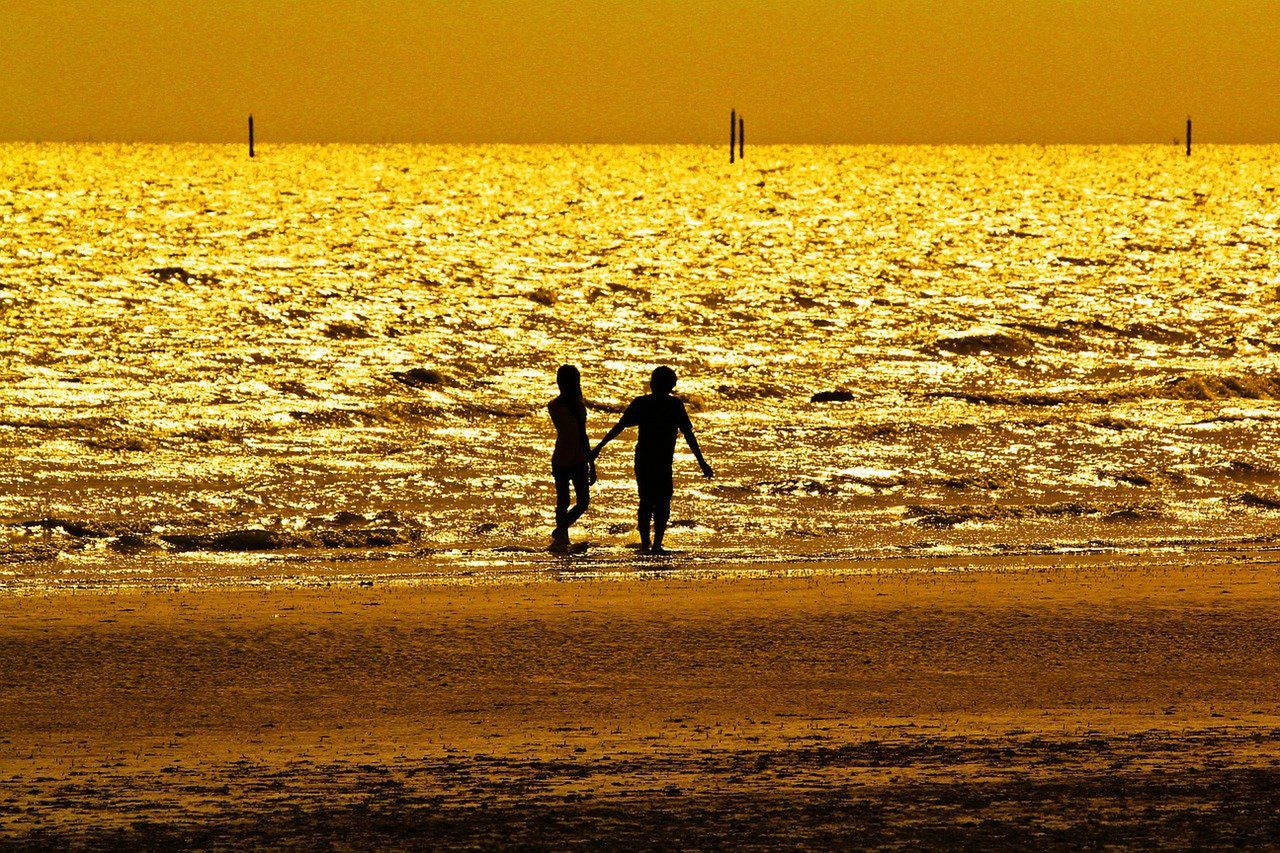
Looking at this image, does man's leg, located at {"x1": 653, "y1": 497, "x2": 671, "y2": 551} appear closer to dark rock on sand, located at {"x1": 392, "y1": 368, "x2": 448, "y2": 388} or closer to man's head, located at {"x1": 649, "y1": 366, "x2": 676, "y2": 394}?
man's head, located at {"x1": 649, "y1": 366, "x2": 676, "y2": 394}

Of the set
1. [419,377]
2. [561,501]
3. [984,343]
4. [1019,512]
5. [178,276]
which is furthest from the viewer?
[178,276]

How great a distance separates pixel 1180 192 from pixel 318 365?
98.0 meters

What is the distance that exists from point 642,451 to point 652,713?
24.4 ft

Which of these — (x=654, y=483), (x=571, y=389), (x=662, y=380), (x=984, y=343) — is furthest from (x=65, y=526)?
(x=984, y=343)

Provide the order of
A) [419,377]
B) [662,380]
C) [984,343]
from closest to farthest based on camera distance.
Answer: [662,380]
[419,377]
[984,343]

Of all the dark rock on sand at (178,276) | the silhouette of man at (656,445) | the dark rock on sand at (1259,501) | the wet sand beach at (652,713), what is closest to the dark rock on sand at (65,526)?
the wet sand beach at (652,713)

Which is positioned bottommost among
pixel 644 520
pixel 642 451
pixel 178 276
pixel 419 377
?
pixel 644 520

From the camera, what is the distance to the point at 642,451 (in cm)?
1669

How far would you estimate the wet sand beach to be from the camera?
7227 mm

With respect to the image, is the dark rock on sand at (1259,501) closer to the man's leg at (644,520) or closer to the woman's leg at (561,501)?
the man's leg at (644,520)

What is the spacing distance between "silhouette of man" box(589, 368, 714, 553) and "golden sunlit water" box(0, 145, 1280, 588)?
53 centimetres

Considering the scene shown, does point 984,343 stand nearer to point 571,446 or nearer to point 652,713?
point 571,446

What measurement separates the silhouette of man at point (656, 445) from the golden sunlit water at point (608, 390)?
1.75 feet

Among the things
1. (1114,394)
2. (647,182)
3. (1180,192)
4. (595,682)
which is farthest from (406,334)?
(647,182)
